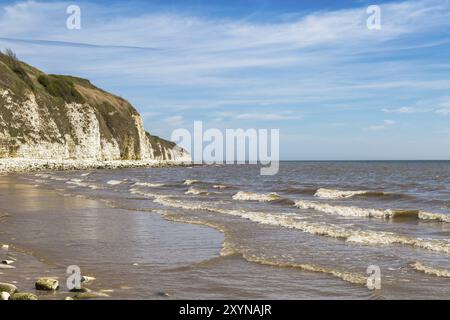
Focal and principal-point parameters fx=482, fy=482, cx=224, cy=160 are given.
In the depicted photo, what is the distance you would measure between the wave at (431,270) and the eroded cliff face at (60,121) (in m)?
69.1

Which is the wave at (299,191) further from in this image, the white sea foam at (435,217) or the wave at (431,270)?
the wave at (431,270)

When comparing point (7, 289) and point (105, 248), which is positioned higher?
point (7, 289)

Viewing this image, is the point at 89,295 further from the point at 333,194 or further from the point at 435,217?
the point at 333,194

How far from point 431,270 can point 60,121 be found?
3399 inches

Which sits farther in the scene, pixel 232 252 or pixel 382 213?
pixel 382 213

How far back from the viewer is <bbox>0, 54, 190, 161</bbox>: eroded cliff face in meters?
75.5

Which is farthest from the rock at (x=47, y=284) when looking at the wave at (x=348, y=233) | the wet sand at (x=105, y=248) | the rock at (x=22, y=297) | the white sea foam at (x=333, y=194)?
the white sea foam at (x=333, y=194)

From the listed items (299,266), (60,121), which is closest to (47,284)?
(299,266)

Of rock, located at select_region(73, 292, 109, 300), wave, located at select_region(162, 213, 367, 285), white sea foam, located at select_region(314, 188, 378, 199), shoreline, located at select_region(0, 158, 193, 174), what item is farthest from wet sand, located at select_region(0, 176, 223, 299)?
shoreline, located at select_region(0, 158, 193, 174)

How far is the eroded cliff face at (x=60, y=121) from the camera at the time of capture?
248 ft

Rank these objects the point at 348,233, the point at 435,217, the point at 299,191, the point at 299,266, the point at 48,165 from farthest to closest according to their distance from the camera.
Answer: the point at 48,165, the point at 299,191, the point at 435,217, the point at 348,233, the point at 299,266

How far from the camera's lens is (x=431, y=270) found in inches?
386

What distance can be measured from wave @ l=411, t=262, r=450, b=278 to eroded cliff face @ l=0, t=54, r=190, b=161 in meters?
69.1

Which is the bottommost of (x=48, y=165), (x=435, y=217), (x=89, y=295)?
(x=435, y=217)
